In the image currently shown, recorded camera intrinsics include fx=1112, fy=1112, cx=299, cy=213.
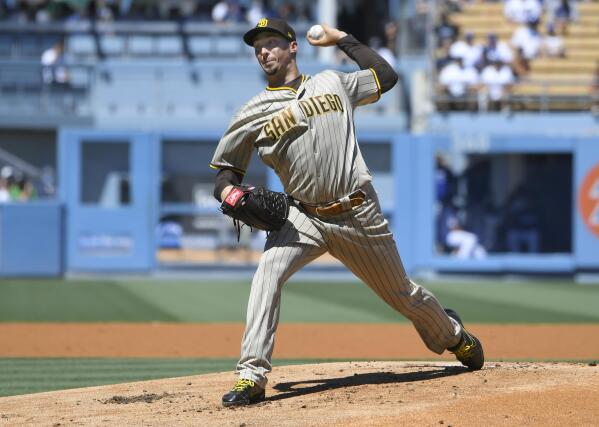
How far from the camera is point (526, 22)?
869 inches

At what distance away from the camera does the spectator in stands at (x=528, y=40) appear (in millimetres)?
21388

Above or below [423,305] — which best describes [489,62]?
above

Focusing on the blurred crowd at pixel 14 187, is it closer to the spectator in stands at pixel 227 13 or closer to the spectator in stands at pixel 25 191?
the spectator in stands at pixel 25 191

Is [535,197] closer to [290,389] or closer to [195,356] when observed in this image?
[195,356]

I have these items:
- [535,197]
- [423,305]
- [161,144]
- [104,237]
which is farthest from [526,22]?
[423,305]

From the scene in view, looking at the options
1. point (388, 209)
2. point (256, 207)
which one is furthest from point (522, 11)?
point (256, 207)

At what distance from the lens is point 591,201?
60.3ft

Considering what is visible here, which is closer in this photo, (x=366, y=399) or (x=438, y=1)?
(x=366, y=399)

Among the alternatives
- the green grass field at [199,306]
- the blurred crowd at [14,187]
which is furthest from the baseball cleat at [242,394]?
the blurred crowd at [14,187]

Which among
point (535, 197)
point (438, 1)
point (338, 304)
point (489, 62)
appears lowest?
point (338, 304)

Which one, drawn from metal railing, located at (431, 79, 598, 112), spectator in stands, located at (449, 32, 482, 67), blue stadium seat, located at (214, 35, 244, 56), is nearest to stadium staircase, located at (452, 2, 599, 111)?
metal railing, located at (431, 79, 598, 112)

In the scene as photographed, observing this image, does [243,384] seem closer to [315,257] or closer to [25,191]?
[315,257]

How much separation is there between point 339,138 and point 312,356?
3.56 metres

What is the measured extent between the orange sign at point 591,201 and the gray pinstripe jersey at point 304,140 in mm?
13202
